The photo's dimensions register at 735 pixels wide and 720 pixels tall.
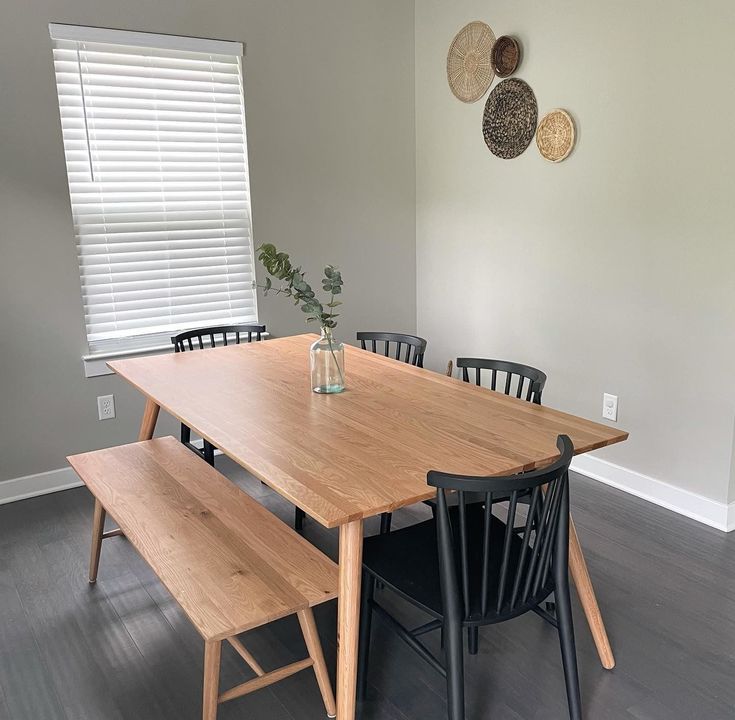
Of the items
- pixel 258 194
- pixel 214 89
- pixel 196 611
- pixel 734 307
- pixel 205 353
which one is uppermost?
pixel 214 89

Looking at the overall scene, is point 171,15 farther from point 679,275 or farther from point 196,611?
point 196,611

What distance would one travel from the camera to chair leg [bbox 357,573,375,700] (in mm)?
1954

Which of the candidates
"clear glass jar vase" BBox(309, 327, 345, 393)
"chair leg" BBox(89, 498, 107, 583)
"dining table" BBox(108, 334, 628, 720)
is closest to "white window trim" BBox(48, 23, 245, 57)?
"dining table" BBox(108, 334, 628, 720)

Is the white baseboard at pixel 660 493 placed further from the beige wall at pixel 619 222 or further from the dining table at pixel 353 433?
the dining table at pixel 353 433

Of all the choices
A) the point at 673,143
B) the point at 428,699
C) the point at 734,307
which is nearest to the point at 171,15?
the point at 673,143

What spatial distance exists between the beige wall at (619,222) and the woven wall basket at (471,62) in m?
0.07

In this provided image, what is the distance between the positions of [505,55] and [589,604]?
2724 millimetres

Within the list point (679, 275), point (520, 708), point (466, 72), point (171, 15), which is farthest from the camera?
point (466, 72)

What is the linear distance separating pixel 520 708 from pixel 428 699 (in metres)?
0.26

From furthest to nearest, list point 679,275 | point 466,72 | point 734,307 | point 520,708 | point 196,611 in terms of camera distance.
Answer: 1. point 466,72
2. point 679,275
3. point 734,307
4. point 520,708
5. point 196,611

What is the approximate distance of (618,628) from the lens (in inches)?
92.3

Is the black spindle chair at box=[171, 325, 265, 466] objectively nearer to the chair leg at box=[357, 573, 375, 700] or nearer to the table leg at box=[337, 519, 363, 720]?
the chair leg at box=[357, 573, 375, 700]

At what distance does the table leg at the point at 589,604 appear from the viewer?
2.13 meters

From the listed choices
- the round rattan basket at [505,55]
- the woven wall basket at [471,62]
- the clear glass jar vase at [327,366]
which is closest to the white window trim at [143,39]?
the woven wall basket at [471,62]
